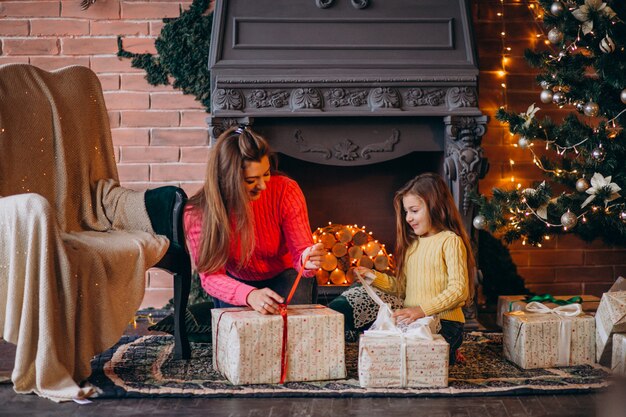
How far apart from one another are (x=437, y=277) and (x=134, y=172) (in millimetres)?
1612

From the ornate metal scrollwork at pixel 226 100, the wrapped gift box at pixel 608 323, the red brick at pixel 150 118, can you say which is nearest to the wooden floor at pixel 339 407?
the wrapped gift box at pixel 608 323

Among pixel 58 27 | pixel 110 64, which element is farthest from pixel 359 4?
pixel 58 27

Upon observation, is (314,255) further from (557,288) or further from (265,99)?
(557,288)

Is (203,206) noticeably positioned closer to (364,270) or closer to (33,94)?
(364,270)

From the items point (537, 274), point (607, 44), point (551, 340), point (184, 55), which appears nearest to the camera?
point (551, 340)

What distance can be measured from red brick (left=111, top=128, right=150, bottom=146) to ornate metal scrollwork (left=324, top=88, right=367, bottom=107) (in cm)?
94

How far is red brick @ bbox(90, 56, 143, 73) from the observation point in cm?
347

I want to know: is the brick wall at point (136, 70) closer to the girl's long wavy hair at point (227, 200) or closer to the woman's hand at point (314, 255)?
the girl's long wavy hair at point (227, 200)

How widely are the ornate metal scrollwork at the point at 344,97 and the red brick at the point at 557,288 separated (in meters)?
1.29

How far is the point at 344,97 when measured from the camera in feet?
9.96

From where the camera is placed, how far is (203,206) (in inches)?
95.3

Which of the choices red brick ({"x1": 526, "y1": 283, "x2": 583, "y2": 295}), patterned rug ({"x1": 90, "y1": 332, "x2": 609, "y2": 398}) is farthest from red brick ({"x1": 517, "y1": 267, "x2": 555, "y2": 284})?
patterned rug ({"x1": 90, "y1": 332, "x2": 609, "y2": 398})

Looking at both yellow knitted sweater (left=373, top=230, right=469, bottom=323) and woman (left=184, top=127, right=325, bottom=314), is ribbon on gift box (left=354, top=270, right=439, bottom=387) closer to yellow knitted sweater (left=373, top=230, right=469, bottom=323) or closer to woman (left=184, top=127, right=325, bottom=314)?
yellow knitted sweater (left=373, top=230, right=469, bottom=323)

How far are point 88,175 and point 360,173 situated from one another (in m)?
1.33
